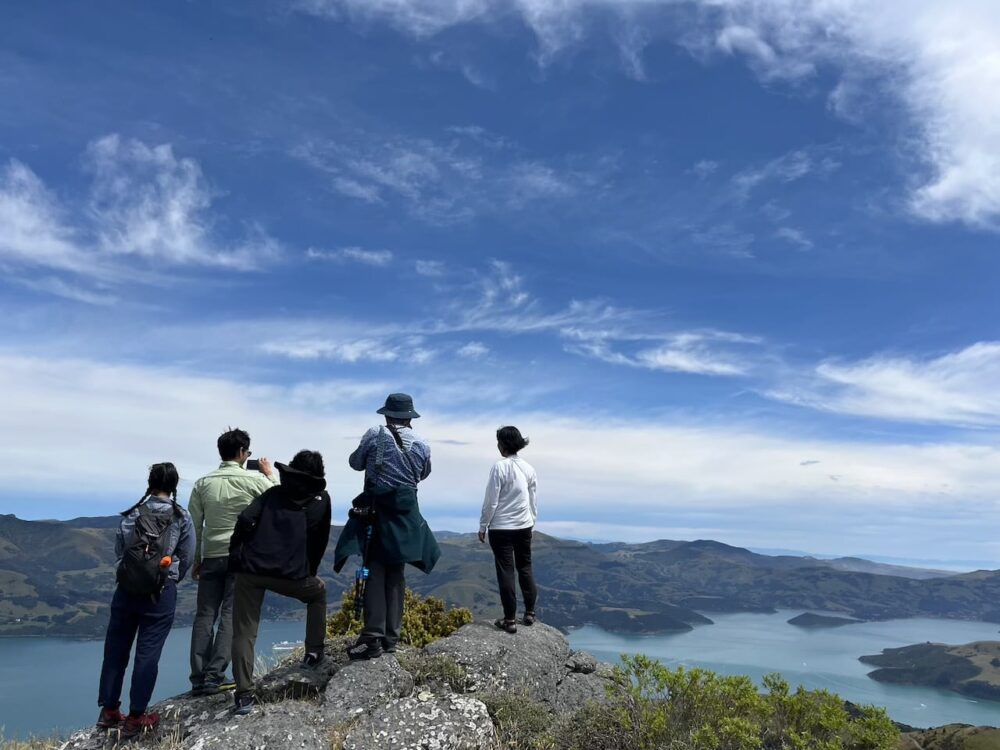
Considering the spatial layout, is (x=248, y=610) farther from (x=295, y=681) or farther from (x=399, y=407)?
(x=399, y=407)

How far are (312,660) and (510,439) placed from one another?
12.6 ft

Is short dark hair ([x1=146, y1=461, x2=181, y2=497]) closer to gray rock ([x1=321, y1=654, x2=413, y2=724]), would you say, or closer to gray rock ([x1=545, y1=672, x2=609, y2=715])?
gray rock ([x1=321, y1=654, x2=413, y2=724])

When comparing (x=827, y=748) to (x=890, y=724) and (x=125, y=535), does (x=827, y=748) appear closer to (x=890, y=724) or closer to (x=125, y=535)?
(x=890, y=724)

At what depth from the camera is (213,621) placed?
8133 mm

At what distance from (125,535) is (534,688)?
515 cm

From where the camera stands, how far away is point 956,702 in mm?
180250

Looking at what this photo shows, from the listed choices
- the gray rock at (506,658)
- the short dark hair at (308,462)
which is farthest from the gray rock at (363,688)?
the short dark hair at (308,462)

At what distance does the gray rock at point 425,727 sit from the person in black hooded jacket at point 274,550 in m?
1.40

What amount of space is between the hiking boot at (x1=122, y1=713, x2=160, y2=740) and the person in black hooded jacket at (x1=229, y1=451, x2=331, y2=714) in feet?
3.51

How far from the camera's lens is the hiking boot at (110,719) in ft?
24.5

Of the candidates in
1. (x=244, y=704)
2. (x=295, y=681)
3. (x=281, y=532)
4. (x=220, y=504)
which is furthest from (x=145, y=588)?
(x=295, y=681)

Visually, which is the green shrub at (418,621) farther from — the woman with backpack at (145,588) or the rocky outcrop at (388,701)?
the woman with backpack at (145,588)

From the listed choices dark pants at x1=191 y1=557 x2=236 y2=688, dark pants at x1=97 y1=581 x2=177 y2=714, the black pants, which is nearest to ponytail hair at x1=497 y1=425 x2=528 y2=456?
the black pants

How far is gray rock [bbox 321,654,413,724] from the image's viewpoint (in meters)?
7.55
